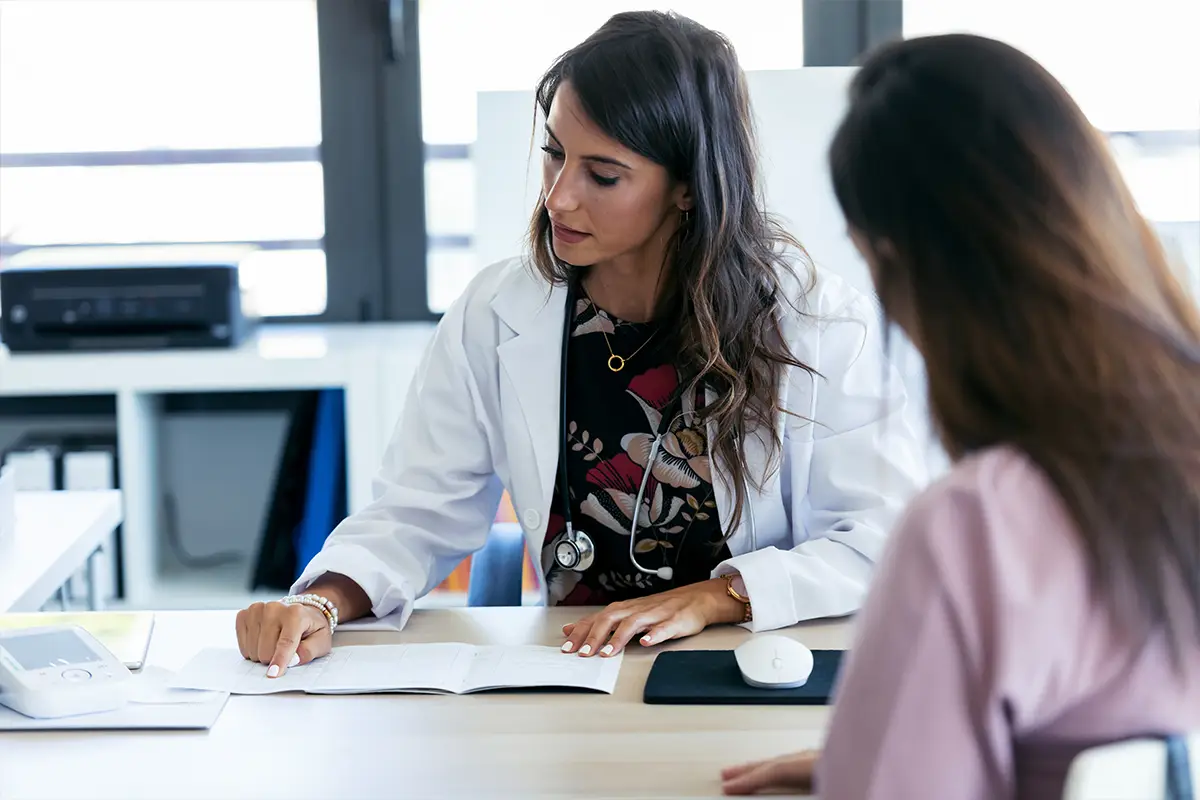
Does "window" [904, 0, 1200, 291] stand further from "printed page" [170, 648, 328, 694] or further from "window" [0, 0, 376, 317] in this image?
"printed page" [170, 648, 328, 694]

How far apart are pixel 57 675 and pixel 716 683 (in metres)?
0.64

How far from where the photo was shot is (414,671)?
1331 mm

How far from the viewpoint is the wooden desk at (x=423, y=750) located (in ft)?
3.55

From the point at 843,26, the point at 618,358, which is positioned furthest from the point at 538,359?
the point at 843,26

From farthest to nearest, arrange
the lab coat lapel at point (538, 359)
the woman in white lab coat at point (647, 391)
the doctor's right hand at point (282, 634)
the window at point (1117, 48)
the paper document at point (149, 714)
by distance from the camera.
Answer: the window at point (1117, 48), the lab coat lapel at point (538, 359), the woman in white lab coat at point (647, 391), the doctor's right hand at point (282, 634), the paper document at point (149, 714)

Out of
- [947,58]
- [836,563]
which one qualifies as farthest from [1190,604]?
[836,563]

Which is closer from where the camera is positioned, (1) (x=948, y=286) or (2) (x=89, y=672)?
(1) (x=948, y=286)

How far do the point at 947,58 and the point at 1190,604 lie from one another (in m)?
0.37

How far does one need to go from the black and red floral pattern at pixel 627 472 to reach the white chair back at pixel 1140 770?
89cm

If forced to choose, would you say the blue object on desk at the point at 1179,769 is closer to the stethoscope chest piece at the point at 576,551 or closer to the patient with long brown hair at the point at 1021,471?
the patient with long brown hair at the point at 1021,471

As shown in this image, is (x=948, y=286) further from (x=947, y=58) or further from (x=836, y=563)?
(x=836, y=563)

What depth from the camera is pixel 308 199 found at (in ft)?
10.1

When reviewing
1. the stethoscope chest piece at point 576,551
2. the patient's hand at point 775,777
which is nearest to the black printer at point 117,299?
the stethoscope chest piece at point 576,551

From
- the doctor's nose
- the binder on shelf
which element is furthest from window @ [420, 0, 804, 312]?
the doctor's nose
